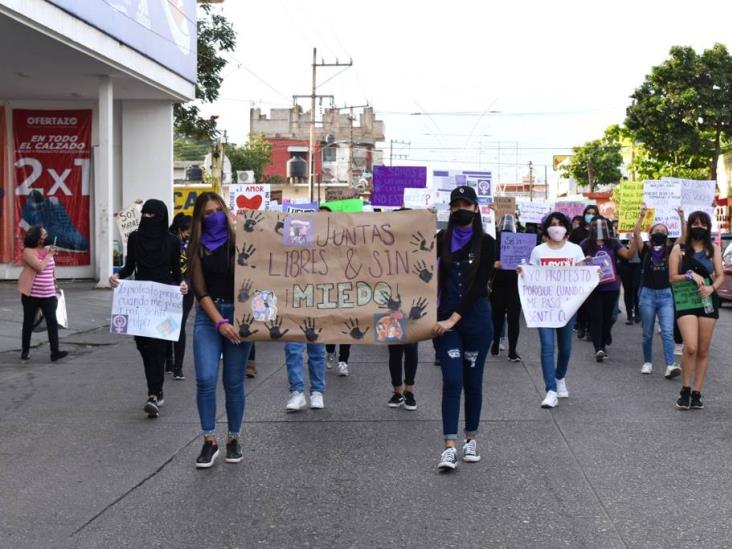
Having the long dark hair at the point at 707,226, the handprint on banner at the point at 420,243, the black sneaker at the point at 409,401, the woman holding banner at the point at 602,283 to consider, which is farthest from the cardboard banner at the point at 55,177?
the handprint on banner at the point at 420,243

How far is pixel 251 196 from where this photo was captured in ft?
62.6

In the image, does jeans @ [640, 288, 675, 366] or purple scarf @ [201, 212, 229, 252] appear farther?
jeans @ [640, 288, 675, 366]

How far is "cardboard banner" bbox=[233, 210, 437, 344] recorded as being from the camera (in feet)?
20.8

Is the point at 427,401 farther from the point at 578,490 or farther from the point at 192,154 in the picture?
the point at 192,154

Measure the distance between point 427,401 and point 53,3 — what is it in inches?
443

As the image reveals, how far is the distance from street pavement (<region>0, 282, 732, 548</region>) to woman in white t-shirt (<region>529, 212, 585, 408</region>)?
28 cm

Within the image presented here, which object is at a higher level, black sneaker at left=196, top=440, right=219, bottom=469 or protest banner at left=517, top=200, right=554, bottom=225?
protest banner at left=517, top=200, right=554, bottom=225

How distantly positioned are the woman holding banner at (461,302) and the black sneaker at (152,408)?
2922 mm

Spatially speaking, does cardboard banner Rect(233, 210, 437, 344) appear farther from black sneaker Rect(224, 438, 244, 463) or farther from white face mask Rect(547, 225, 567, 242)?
white face mask Rect(547, 225, 567, 242)

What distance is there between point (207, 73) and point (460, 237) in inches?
951

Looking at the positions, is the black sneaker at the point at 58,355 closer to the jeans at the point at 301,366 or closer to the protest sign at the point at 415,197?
the jeans at the point at 301,366

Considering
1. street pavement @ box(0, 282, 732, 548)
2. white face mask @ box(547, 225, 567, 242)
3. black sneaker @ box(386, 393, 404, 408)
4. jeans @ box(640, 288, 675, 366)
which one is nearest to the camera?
street pavement @ box(0, 282, 732, 548)

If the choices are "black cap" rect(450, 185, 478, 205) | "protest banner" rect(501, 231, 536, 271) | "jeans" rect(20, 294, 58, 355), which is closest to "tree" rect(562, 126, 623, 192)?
"protest banner" rect(501, 231, 536, 271)

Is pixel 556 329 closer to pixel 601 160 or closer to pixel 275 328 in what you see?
pixel 275 328
